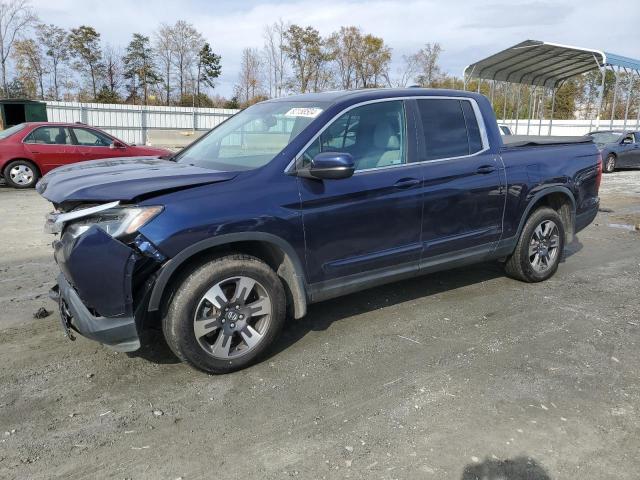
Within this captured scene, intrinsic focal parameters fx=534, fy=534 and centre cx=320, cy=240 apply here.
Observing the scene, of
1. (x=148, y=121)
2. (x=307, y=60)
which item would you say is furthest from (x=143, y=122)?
(x=307, y=60)

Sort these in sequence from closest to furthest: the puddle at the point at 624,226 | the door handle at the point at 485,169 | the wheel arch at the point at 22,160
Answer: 1. the door handle at the point at 485,169
2. the puddle at the point at 624,226
3. the wheel arch at the point at 22,160

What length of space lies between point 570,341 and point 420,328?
3.75ft

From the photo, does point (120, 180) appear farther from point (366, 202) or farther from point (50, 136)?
point (50, 136)

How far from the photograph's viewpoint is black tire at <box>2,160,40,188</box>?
12008 mm

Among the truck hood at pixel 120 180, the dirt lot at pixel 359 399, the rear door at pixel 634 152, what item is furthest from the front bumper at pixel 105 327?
the rear door at pixel 634 152

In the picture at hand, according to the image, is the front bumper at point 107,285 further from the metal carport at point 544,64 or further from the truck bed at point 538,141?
the metal carport at point 544,64

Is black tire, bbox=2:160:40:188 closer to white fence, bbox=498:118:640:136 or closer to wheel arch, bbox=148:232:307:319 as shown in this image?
wheel arch, bbox=148:232:307:319

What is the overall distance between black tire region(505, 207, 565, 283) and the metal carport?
15.5 metres

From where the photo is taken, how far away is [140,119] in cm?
2862

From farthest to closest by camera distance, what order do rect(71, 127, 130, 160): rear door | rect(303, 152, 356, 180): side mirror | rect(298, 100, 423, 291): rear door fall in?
rect(71, 127, 130, 160): rear door < rect(298, 100, 423, 291): rear door < rect(303, 152, 356, 180): side mirror

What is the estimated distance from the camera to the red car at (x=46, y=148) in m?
12.0

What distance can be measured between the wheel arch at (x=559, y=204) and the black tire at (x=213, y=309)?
2780 mm

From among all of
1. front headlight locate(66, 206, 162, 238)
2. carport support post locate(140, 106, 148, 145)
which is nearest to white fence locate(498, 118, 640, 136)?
carport support post locate(140, 106, 148, 145)

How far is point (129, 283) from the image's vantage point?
3.12 metres
